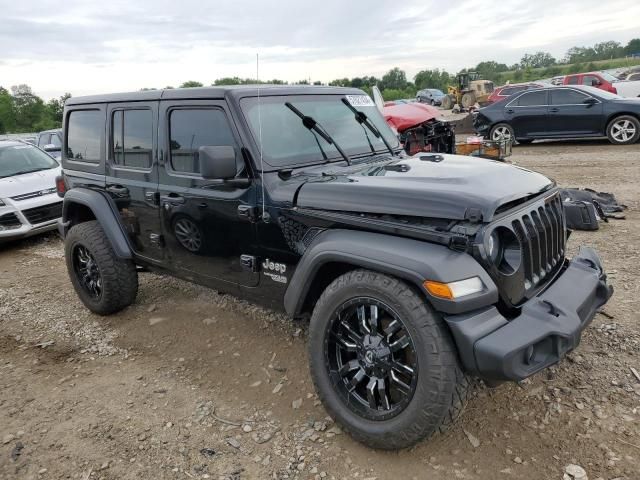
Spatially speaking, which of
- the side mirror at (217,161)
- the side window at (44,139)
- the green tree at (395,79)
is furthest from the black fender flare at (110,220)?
the green tree at (395,79)

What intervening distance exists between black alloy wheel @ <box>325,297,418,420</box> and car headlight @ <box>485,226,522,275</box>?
58cm

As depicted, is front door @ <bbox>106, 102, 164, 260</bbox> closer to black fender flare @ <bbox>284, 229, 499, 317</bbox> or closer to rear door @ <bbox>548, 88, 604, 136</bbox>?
black fender flare @ <bbox>284, 229, 499, 317</bbox>

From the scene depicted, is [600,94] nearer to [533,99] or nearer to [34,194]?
[533,99]

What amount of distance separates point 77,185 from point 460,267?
3.75 meters

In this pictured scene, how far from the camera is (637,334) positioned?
3574 millimetres

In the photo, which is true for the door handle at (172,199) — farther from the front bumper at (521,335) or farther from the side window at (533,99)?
the side window at (533,99)

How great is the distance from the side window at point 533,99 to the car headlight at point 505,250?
1186 cm

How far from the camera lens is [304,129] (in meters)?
3.47

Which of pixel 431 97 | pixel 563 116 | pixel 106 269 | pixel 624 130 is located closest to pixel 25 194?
pixel 106 269

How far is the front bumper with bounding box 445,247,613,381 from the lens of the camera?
87.3 inches

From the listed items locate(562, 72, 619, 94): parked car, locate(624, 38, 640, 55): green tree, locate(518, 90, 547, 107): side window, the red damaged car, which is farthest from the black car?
locate(624, 38, 640, 55): green tree

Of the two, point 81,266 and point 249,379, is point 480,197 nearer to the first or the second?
point 249,379

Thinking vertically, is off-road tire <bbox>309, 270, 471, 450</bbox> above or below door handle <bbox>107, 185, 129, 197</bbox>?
below

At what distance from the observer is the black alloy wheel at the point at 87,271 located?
4559mm
